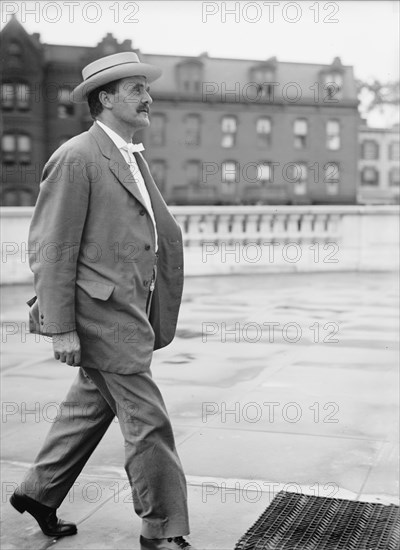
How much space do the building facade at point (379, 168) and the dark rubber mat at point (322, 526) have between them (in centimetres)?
4145

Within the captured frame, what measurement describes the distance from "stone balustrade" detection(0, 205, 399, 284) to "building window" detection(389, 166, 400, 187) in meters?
29.5

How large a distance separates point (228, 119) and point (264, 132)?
8.07 ft

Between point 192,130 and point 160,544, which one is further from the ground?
point 192,130

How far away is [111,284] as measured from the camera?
3.85m

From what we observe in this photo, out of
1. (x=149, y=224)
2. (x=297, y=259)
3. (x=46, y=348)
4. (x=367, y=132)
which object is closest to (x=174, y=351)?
(x=46, y=348)

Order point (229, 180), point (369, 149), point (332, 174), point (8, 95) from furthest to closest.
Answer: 1. point (229, 180)
2. point (332, 174)
3. point (8, 95)
4. point (369, 149)

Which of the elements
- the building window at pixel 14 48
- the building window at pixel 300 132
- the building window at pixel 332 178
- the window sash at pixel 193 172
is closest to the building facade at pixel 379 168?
the building window at pixel 332 178

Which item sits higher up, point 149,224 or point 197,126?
point 197,126

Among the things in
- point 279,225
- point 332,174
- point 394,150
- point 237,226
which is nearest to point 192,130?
point 332,174

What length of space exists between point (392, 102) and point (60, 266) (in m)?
32.1

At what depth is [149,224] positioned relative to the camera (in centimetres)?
400

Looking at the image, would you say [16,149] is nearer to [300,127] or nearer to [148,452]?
[300,127]

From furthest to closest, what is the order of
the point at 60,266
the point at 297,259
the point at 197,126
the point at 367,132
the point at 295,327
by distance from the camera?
1. the point at 197,126
2. the point at 367,132
3. the point at 297,259
4. the point at 295,327
5. the point at 60,266

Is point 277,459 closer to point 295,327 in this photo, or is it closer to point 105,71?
point 105,71
